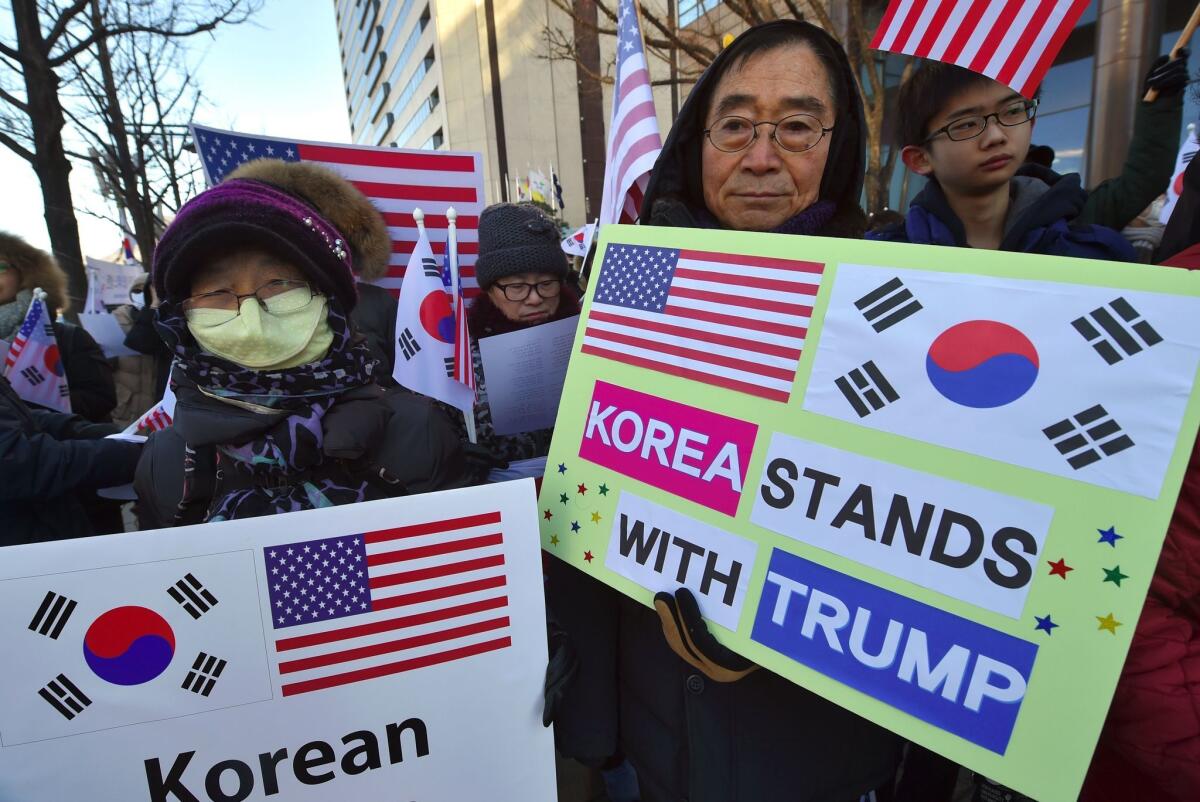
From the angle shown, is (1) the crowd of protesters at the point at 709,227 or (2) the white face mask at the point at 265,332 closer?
(1) the crowd of protesters at the point at 709,227

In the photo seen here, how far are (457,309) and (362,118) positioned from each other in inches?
3305

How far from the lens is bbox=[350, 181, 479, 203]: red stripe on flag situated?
10.4 ft

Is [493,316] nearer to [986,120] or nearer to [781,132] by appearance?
[781,132]

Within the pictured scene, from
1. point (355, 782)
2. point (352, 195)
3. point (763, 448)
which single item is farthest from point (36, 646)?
point (352, 195)

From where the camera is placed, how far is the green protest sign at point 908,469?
2.66ft

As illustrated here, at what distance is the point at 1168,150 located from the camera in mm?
2428

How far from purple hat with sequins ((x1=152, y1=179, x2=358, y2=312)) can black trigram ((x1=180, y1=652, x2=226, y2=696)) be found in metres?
0.91

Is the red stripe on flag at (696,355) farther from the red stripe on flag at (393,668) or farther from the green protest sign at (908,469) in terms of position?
the red stripe on flag at (393,668)

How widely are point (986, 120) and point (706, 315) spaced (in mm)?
1325

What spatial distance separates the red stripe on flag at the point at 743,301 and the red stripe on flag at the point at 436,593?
0.73 m

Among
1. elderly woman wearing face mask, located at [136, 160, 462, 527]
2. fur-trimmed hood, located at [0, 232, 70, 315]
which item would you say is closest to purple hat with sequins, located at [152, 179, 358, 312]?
elderly woman wearing face mask, located at [136, 160, 462, 527]

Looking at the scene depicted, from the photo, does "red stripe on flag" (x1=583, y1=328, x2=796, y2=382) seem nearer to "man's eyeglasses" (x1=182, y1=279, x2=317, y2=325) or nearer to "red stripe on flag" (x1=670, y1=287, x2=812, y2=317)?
"red stripe on flag" (x1=670, y1=287, x2=812, y2=317)

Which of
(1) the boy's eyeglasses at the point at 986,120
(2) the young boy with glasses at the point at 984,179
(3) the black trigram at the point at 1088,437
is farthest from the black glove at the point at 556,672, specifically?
(1) the boy's eyeglasses at the point at 986,120

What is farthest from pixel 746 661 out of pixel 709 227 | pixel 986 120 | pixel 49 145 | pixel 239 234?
pixel 49 145
